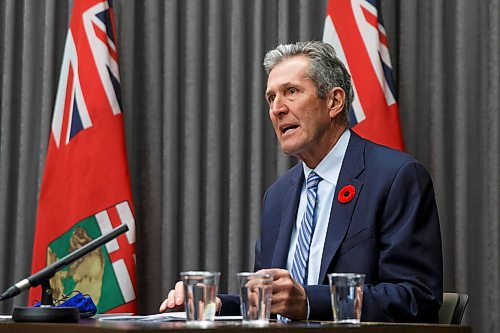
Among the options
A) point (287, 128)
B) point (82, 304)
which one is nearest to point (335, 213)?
point (287, 128)

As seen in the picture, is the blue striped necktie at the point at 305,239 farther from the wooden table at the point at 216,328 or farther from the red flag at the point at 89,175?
the red flag at the point at 89,175

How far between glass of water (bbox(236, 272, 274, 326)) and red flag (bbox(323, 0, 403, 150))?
6.47ft

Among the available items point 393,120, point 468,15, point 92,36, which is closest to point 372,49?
point 393,120

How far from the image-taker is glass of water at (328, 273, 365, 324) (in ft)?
5.40

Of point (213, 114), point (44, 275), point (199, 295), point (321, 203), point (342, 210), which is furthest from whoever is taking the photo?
point (213, 114)

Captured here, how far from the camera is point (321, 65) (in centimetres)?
284

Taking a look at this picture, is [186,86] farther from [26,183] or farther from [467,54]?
[467,54]

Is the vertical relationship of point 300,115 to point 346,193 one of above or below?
above

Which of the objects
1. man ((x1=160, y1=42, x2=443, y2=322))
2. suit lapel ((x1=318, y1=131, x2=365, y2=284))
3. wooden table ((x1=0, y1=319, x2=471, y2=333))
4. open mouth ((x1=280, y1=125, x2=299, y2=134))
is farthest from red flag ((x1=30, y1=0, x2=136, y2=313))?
wooden table ((x1=0, y1=319, x2=471, y2=333))

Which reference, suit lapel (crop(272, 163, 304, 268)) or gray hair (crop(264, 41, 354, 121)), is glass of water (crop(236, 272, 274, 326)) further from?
gray hair (crop(264, 41, 354, 121))

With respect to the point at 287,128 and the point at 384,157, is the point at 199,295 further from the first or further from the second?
the point at 287,128

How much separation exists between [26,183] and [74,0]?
0.89m

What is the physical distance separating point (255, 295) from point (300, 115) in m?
1.29

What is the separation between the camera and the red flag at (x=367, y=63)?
11.5ft
